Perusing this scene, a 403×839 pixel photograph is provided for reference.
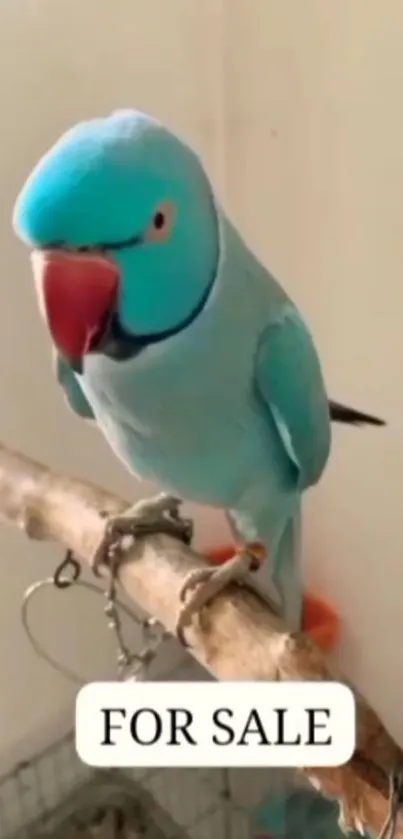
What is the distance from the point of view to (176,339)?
0.51m

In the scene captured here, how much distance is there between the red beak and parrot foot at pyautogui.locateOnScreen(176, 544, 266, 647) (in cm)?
19

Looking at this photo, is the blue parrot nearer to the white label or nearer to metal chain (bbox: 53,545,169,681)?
metal chain (bbox: 53,545,169,681)

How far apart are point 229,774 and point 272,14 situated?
90 centimetres

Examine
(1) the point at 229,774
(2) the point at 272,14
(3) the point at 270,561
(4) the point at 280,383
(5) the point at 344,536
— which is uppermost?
(2) the point at 272,14

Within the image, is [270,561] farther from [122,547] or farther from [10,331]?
[10,331]

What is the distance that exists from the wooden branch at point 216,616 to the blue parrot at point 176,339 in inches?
0.8

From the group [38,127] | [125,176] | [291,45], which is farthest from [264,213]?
[125,176]

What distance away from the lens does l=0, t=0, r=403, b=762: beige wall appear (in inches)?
40.4

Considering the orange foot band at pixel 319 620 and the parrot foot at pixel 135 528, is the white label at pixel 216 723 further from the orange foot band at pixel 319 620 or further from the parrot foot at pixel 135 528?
the orange foot band at pixel 319 620

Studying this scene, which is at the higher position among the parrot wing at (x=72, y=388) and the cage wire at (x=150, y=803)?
the parrot wing at (x=72, y=388)

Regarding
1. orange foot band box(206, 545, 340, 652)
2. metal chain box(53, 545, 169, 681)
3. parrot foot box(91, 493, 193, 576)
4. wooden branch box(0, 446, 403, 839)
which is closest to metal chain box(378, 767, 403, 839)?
wooden branch box(0, 446, 403, 839)

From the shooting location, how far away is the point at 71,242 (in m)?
0.42

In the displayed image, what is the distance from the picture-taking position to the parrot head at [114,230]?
42 cm

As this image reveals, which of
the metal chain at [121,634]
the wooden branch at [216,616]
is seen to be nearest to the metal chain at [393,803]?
the wooden branch at [216,616]
